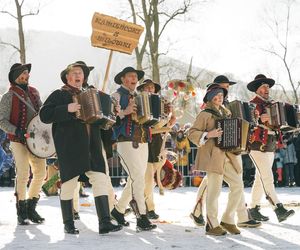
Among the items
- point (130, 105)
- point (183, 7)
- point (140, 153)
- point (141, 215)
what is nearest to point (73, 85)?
point (130, 105)

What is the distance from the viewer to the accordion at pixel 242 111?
7.53m

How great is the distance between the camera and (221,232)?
7.06 metres

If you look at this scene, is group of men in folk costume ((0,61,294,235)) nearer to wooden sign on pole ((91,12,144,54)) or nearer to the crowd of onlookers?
wooden sign on pole ((91,12,144,54))

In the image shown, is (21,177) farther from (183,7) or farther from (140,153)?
(183,7)

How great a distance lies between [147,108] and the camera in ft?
24.9

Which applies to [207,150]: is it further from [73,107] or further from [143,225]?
[73,107]

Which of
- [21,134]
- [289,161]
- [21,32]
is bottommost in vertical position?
[21,134]

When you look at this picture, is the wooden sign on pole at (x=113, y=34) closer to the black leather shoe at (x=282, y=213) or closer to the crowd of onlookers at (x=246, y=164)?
the black leather shoe at (x=282, y=213)

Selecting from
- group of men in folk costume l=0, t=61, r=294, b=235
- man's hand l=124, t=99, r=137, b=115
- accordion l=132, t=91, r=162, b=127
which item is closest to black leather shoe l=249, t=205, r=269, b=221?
group of men in folk costume l=0, t=61, r=294, b=235

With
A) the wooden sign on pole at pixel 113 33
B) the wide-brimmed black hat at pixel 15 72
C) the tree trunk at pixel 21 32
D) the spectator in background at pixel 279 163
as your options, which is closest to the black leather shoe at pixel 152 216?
the wooden sign on pole at pixel 113 33

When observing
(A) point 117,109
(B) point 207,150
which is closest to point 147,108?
(A) point 117,109

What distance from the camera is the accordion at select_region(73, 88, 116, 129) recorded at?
6703mm

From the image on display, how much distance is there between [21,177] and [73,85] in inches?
64.7

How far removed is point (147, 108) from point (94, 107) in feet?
3.51
